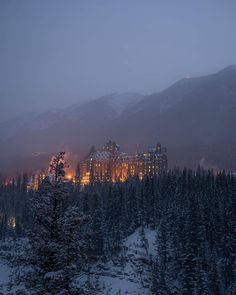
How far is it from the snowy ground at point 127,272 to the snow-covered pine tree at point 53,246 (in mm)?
46294

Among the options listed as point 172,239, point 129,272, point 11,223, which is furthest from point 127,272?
point 11,223

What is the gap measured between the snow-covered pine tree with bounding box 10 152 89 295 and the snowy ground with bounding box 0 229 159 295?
46294mm

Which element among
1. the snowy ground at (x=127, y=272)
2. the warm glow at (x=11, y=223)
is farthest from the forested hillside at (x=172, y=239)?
the warm glow at (x=11, y=223)

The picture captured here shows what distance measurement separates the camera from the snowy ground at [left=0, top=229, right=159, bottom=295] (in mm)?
69188

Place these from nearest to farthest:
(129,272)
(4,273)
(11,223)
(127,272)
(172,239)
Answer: (129,272) < (127,272) < (4,273) < (172,239) < (11,223)

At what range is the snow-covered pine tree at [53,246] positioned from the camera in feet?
68.9

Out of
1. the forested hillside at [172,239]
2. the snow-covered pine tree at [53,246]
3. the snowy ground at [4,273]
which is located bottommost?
the snowy ground at [4,273]

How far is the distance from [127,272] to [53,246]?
5803 cm

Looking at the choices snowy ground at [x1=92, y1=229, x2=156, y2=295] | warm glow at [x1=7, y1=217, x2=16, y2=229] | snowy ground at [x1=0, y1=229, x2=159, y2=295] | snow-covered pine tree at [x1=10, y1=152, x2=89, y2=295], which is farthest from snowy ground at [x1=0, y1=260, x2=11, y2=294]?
warm glow at [x1=7, y1=217, x2=16, y2=229]

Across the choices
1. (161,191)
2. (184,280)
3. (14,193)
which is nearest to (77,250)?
(184,280)

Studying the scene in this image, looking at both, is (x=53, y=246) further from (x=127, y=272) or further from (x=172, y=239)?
(x=172, y=239)

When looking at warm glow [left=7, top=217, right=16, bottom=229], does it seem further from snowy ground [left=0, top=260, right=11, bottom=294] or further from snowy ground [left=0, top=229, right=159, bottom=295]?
snowy ground [left=0, top=260, right=11, bottom=294]

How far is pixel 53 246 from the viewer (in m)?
21.5

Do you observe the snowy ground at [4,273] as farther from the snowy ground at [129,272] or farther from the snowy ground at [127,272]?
the snowy ground at [129,272]
